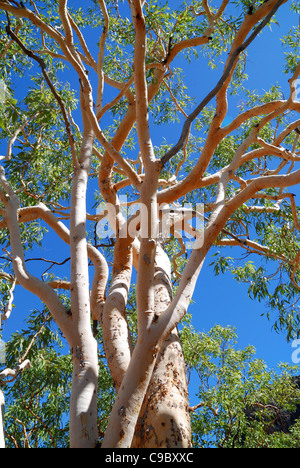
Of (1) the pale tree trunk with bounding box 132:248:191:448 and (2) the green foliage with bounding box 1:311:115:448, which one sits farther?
(2) the green foliage with bounding box 1:311:115:448

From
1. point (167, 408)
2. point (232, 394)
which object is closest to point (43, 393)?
point (232, 394)

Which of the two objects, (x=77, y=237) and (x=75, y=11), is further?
(x=75, y=11)

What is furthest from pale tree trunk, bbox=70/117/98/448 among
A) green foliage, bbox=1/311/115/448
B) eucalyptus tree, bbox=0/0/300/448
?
green foliage, bbox=1/311/115/448

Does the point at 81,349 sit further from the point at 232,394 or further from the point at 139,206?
the point at 232,394

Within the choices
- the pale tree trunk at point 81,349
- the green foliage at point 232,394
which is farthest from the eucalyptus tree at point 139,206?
the green foliage at point 232,394

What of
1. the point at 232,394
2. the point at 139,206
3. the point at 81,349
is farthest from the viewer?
the point at 232,394

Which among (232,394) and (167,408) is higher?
(232,394)

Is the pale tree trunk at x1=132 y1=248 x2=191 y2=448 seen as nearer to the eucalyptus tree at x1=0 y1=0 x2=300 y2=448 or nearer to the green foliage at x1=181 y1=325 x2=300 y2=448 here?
the eucalyptus tree at x1=0 y1=0 x2=300 y2=448

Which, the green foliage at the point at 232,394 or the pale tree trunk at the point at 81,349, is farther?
the green foliage at the point at 232,394

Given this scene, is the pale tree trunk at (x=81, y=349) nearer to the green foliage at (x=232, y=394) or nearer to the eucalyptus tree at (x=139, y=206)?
the eucalyptus tree at (x=139, y=206)
